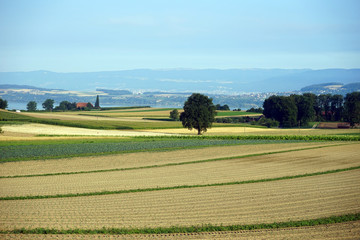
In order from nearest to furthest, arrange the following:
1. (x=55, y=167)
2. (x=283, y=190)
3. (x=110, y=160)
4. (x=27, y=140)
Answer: (x=283, y=190)
(x=55, y=167)
(x=110, y=160)
(x=27, y=140)

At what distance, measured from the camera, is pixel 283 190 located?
85.6 ft

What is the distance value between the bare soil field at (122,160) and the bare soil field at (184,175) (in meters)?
3.19

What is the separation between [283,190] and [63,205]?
1244cm

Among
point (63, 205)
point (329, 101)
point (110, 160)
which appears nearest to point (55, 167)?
point (110, 160)

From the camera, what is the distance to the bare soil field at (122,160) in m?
36.8

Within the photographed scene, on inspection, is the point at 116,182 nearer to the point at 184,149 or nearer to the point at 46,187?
the point at 46,187

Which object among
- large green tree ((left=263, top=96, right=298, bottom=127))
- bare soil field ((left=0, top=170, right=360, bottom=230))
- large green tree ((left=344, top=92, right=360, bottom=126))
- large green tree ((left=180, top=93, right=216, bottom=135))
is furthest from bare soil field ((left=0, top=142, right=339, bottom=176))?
large green tree ((left=263, top=96, right=298, bottom=127))

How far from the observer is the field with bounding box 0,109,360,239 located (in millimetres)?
18188

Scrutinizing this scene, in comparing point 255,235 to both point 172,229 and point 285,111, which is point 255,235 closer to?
point 172,229

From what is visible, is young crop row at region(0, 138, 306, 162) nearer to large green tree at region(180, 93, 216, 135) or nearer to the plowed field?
the plowed field

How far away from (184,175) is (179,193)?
7245 mm

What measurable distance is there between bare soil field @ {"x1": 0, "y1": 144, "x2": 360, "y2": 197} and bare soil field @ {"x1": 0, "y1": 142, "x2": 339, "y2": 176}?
319 centimetres

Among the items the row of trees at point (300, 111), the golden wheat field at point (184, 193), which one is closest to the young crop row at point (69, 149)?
the golden wheat field at point (184, 193)

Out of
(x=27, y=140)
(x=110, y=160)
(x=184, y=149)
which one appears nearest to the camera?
(x=110, y=160)
